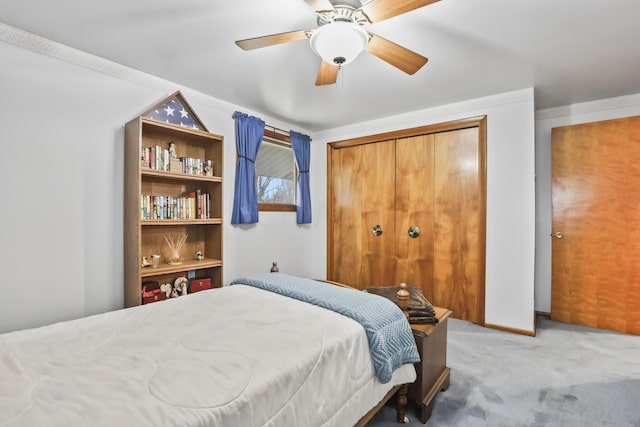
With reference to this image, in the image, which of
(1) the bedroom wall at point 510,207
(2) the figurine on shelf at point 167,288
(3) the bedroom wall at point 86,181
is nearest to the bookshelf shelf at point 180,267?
(2) the figurine on shelf at point 167,288

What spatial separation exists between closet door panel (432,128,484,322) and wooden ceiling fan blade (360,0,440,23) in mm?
2196

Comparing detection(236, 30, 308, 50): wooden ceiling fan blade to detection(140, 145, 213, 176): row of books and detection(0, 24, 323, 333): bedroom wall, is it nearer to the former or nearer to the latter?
detection(140, 145, 213, 176): row of books

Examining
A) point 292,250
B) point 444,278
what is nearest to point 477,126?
point 444,278

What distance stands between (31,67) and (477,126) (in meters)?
3.85

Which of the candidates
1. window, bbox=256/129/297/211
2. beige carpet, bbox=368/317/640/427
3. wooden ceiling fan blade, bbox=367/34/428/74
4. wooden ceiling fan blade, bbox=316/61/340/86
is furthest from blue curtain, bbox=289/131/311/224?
wooden ceiling fan blade, bbox=367/34/428/74

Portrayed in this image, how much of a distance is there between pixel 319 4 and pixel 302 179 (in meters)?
2.87

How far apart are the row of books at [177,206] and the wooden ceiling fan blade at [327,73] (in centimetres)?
160

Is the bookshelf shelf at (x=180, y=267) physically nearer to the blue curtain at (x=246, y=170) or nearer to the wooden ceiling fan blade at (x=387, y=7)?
the blue curtain at (x=246, y=170)

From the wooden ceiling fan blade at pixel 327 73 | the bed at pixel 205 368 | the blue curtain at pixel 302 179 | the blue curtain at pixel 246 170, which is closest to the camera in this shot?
the bed at pixel 205 368

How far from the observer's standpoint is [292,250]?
4195 millimetres

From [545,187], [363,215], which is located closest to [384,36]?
[363,215]

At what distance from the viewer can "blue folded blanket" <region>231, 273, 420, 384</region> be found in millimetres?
1443

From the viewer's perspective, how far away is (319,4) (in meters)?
1.47

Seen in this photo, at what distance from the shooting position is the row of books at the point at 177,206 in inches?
100
